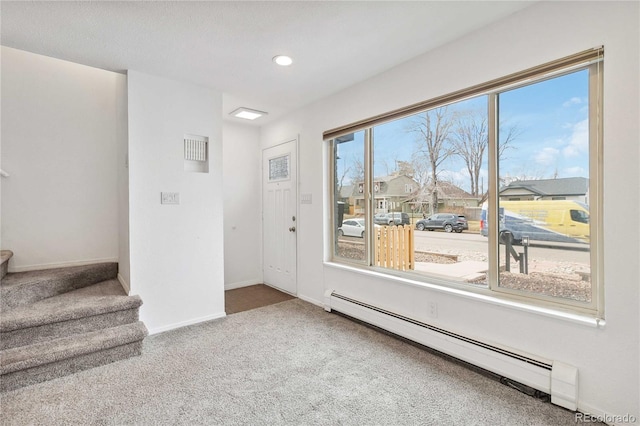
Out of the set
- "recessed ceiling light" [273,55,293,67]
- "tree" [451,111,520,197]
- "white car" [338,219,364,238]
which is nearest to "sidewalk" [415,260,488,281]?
"tree" [451,111,520,197]

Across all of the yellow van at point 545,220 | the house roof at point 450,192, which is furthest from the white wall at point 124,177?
the yellow van at point 545,220

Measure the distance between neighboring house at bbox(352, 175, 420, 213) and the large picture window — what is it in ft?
0.04

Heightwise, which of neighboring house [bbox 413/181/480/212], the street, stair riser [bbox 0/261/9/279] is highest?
neighboring house [bbox 413/181/480/212]

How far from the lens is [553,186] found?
1.97m

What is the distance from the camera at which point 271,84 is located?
313 cm

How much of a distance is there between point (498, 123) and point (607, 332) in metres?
1.46

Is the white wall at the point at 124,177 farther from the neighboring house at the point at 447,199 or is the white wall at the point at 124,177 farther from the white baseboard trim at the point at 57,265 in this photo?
the neighboring house at the point at 447,199

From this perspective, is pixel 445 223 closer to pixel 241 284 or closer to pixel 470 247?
pixel 470 247

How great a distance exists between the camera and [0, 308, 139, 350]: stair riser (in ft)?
7.34

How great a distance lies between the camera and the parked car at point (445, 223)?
2.49m

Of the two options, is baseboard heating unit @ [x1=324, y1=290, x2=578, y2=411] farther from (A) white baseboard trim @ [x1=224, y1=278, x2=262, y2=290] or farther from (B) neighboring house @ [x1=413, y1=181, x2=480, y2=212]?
(A) white baseboard trim @ [x1=224, y1=278, x2=262, y2=290]

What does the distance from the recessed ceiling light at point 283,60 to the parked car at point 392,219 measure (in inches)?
66.7

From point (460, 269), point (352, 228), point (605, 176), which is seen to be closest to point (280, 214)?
point (352, 228)

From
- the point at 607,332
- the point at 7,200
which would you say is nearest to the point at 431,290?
the point at 607,332
